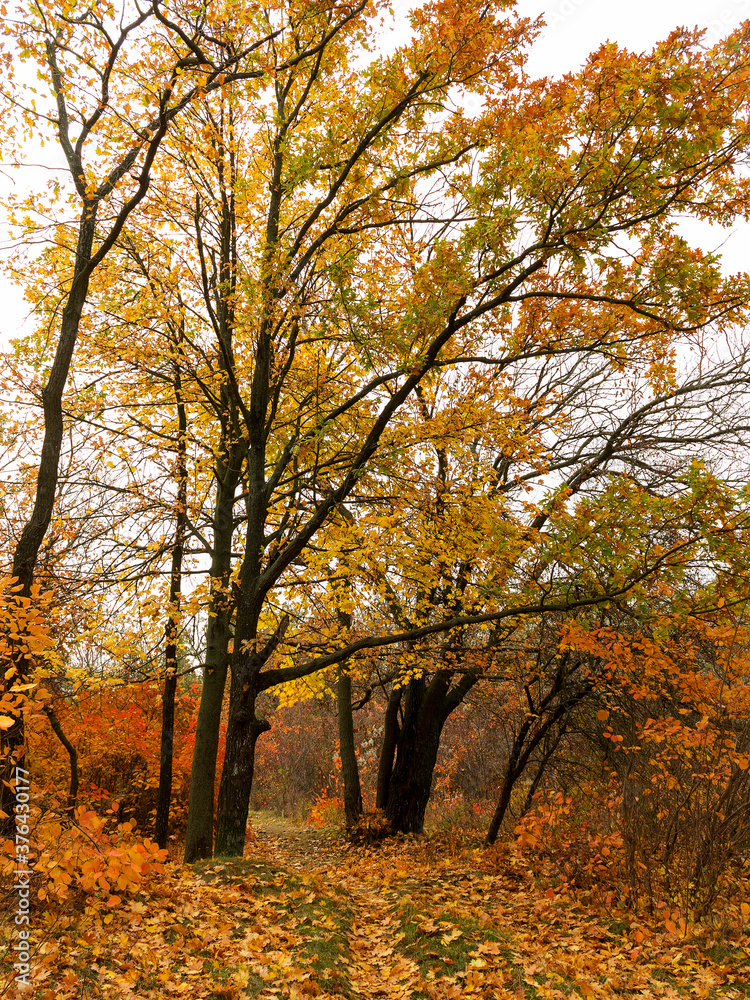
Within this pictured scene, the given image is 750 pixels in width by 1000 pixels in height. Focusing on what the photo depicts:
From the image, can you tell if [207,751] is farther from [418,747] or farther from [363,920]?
[418,747]

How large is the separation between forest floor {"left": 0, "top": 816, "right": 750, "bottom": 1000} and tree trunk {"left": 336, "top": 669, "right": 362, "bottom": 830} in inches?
190

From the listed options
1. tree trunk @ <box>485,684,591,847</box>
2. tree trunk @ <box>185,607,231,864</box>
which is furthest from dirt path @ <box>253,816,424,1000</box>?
tree trunk @ <box>485,684,591,847</box>

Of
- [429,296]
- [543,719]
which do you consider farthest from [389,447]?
[543,719]

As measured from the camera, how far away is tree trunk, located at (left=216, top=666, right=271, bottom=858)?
7.82 m

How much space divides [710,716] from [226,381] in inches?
302

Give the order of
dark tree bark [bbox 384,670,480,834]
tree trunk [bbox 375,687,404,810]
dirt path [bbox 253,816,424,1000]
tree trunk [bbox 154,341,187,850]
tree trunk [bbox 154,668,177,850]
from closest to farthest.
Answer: dirt path [bbox 253,816,424,1000], tree trunk [bbox 154,341,187,850], tree trunk [bbox 154,668,177,850], dark tree bark [bbox 384,670,480,834], tree trunk [bbox 375,687,404,810]

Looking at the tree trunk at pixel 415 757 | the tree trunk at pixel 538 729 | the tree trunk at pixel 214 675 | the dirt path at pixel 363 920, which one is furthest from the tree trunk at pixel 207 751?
the tree trunk at pixel 538 729

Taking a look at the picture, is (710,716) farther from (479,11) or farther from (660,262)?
(479,11)

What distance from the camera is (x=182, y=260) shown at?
984 cm

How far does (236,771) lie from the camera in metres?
7.88

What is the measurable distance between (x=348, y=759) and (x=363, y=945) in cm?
735

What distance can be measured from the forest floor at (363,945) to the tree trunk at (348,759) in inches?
190

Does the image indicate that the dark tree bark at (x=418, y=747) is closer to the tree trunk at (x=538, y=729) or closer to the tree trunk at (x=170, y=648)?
the tree trunk at (x=538, y=729)

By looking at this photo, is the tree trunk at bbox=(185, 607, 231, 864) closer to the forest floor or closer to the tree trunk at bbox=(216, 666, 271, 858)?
the tree trunk at bbox=(216, 666, 271, 858)
